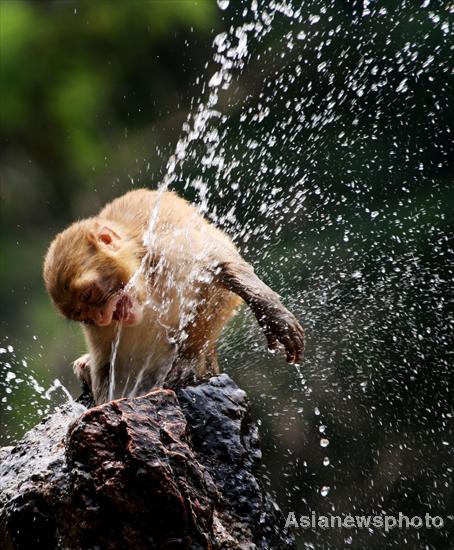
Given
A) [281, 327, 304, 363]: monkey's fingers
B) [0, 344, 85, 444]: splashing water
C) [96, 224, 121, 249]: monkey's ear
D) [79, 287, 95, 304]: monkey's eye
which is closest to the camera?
[281, 327, 304, 363]: monkey's fingers

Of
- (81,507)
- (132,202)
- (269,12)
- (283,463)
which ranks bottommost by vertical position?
(283,463)

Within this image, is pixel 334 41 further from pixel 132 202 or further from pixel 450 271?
pixel 132 202

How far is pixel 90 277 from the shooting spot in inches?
127

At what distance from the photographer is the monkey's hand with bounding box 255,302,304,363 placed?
296 centimetres

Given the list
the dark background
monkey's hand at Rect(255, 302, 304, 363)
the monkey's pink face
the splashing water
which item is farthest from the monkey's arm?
the splashing water

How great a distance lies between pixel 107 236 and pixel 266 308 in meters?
0.78

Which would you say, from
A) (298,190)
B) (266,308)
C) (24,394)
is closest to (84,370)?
(266,308)

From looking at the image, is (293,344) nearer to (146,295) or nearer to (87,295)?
(146,295)

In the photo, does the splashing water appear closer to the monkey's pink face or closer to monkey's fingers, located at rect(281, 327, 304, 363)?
the monkey's pink face

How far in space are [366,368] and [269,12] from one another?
251 centimetres

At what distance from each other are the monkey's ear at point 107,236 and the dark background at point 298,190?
110 cm

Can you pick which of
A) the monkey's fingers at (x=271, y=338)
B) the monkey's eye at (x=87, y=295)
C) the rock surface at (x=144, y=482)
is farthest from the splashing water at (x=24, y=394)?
the rock surface at (x=144, y=482)

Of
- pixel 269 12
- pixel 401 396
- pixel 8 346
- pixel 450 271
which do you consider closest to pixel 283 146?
pixel 269 12

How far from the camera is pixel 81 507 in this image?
1941 mm
